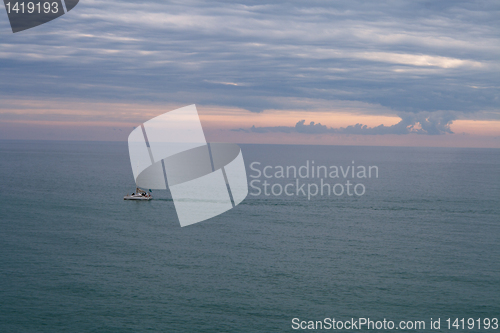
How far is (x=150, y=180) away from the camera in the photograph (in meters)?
172

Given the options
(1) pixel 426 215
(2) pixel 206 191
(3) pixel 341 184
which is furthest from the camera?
(3) pixel 341 184

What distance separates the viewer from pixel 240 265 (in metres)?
66.1

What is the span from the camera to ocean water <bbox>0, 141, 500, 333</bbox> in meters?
50.4

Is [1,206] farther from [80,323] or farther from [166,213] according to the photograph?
[80,323]

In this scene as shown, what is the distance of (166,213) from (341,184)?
8036 cm

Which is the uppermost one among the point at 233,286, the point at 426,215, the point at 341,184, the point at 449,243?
the point at 233,286

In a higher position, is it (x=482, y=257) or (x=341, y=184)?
(x=482, y=257)

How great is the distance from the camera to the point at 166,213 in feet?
344

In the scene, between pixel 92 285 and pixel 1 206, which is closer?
pixel 92 285

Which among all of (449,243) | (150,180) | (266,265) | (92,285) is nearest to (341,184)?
(150,180)

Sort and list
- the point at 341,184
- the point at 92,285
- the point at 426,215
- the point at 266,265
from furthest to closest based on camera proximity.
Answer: the point at 341,184
the point at 426,215
the point at 266,265
the point at 92,285

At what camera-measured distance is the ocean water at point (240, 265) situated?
50.4m

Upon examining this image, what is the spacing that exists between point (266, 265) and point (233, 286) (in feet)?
30.9

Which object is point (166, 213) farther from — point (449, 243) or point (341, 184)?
point (341, 184)
